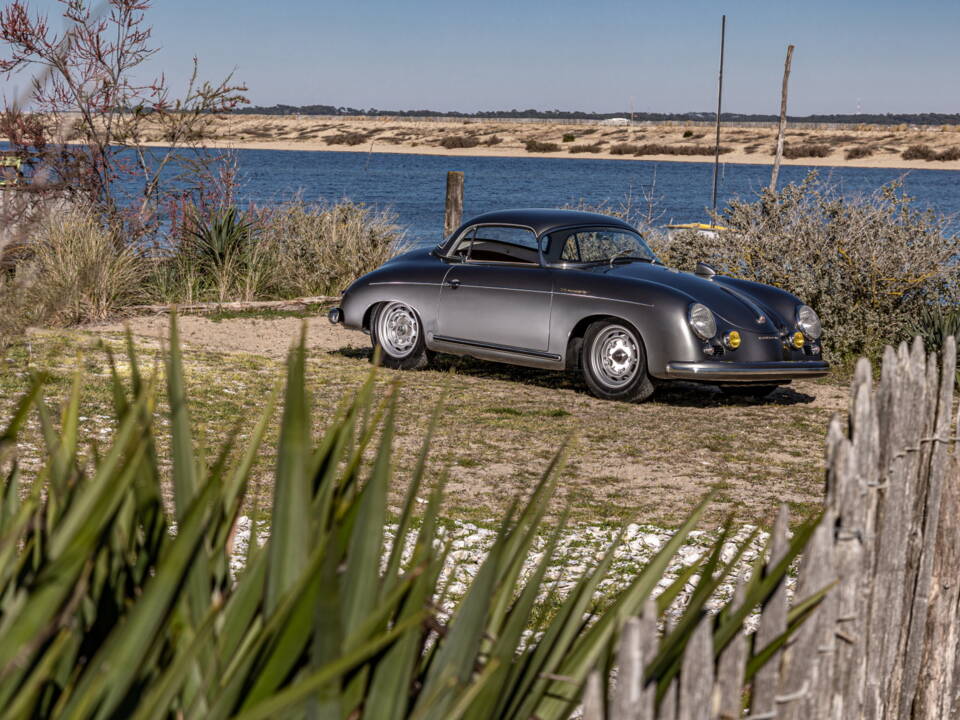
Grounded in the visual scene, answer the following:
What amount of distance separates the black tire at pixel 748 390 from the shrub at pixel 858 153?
6680 centimetres

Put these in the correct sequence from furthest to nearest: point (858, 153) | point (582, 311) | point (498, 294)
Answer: point (858, 153) → point (498, 294) → point (582, 311)

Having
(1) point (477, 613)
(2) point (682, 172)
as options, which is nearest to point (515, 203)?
(2) point (682, 172)

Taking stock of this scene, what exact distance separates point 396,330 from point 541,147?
81739 mm

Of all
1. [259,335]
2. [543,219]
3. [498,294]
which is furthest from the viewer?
[259,335]

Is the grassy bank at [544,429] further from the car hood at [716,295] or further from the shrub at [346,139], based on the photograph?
the shrub at [346,139]

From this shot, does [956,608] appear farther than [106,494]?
Yes

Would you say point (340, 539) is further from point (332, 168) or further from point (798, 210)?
point (332, 168)

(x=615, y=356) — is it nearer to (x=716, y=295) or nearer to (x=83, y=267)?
(x=716, y=295)

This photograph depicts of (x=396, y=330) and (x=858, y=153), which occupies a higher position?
(x=858, y=153)

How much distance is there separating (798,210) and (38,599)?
1199 cm

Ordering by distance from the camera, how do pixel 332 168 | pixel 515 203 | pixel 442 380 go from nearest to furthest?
pixel 442 380 → pixel 515 203 → pixel 332 168

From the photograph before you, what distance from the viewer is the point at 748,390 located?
10312 mm

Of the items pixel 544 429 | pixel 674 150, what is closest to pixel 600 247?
pixel 544 429

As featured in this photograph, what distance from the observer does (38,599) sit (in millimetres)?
1311
